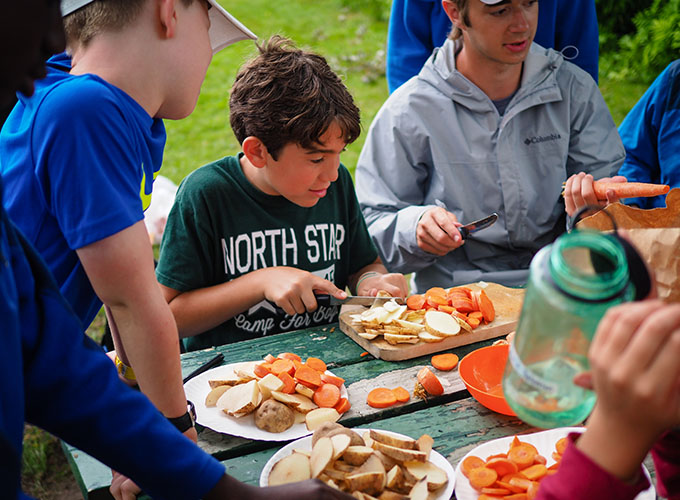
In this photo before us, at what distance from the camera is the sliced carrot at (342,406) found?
1595 mm

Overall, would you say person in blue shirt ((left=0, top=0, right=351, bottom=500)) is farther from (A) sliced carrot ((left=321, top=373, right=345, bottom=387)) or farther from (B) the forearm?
(B) the forearm

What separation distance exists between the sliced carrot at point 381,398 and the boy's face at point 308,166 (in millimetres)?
819

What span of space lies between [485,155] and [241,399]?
5.12ft

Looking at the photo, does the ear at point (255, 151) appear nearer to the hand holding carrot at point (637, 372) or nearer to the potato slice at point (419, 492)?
the potato slice at point (419, 492)

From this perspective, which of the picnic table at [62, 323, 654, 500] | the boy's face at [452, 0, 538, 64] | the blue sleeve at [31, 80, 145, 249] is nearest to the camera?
the blue sleeve at [31, 80, 145, 249]

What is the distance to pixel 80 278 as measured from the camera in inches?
53.7

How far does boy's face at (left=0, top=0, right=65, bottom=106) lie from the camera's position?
2.64 ft

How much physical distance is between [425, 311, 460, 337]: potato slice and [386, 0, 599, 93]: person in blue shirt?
1670mm

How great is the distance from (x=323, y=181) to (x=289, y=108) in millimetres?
262

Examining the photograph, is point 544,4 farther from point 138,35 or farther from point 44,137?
point 44,137

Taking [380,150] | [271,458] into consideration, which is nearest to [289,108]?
[380,150]

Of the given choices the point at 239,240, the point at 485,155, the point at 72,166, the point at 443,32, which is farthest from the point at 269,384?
the point at 443,32

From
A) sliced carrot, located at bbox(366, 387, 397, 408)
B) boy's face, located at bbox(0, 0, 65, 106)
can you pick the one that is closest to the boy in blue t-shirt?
boy's face, located at bbox(0, 0, 65, 106)

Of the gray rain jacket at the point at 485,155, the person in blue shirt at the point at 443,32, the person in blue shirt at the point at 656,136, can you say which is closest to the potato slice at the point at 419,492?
the gray rain jacket at the point at 485,155
